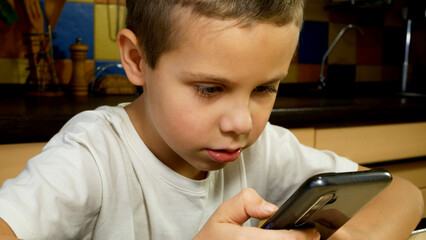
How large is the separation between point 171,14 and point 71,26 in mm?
1017

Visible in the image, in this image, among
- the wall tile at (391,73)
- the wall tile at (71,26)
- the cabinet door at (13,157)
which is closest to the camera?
the cabinet door at (13,157)

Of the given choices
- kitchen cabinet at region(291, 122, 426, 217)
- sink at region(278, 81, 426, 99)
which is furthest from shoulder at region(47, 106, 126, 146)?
sink at region(278, 81, 426, 99)

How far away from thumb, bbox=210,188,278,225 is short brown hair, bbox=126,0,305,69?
0.73 ft

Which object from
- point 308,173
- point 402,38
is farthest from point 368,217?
point 402,38

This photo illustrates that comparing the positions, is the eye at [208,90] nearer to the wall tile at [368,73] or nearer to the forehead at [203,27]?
the forehead at [203,27]

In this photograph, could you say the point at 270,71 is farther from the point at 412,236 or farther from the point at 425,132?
the point at 425,132

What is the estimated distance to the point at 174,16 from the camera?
0.58 meters

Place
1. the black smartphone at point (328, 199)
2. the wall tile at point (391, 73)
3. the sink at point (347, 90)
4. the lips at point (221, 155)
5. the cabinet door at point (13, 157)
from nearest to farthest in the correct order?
the black smartphone at point (328, 199), the lips at point (221, 155), the cabinet door at point (13, 157), the sink at point (347, 90), the wall tile at point (391, 73)

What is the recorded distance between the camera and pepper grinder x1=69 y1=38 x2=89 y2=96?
1.41 m

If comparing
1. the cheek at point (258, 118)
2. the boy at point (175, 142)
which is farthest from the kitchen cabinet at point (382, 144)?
the cheek at point (258, 118)

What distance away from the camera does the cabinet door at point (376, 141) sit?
4.51ft

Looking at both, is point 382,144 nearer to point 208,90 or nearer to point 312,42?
point 312,42

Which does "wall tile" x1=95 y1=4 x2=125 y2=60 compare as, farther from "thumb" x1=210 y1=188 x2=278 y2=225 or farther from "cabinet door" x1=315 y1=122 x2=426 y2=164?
"thumb" x1=210 y1=188 x2=278 y2=225

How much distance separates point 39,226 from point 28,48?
99 centimetres
